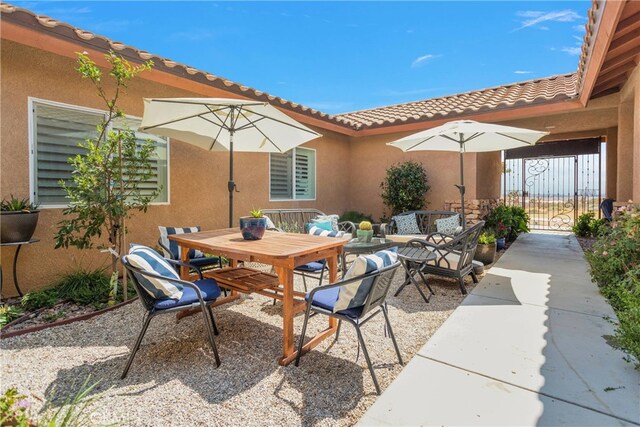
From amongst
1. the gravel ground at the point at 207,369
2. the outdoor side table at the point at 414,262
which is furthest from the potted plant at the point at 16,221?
the outdoor side table at the point at 414,262

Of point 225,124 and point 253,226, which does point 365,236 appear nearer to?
point 253,226

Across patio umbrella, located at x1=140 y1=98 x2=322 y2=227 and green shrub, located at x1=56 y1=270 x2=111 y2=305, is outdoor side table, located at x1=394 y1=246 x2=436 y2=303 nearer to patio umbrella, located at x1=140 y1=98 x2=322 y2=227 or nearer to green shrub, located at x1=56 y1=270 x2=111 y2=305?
patio umbrella, located at x1=140 y1=98 x2=322 y2=227

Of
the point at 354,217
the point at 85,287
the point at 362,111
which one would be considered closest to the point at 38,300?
the point at 85,287

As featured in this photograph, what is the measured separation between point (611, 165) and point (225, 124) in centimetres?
1139

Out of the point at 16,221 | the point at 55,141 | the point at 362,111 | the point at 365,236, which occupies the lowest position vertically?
the point at 365,236

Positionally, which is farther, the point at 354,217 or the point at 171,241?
the point at 354,217

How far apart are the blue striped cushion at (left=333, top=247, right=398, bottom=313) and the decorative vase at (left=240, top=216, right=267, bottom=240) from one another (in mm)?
1481

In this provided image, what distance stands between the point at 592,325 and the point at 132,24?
27.0ft

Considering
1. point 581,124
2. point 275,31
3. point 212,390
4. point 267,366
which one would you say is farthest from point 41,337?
point 581,124

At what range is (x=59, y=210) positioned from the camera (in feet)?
14.7

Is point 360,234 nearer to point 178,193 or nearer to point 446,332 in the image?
point 446,332

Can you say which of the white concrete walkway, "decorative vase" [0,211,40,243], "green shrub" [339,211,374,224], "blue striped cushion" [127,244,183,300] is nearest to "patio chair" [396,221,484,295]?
the white concrete walkway

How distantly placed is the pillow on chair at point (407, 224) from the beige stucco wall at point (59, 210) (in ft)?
8.86

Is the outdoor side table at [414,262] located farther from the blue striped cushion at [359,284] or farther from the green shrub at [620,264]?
the green shrub at [620,264]
